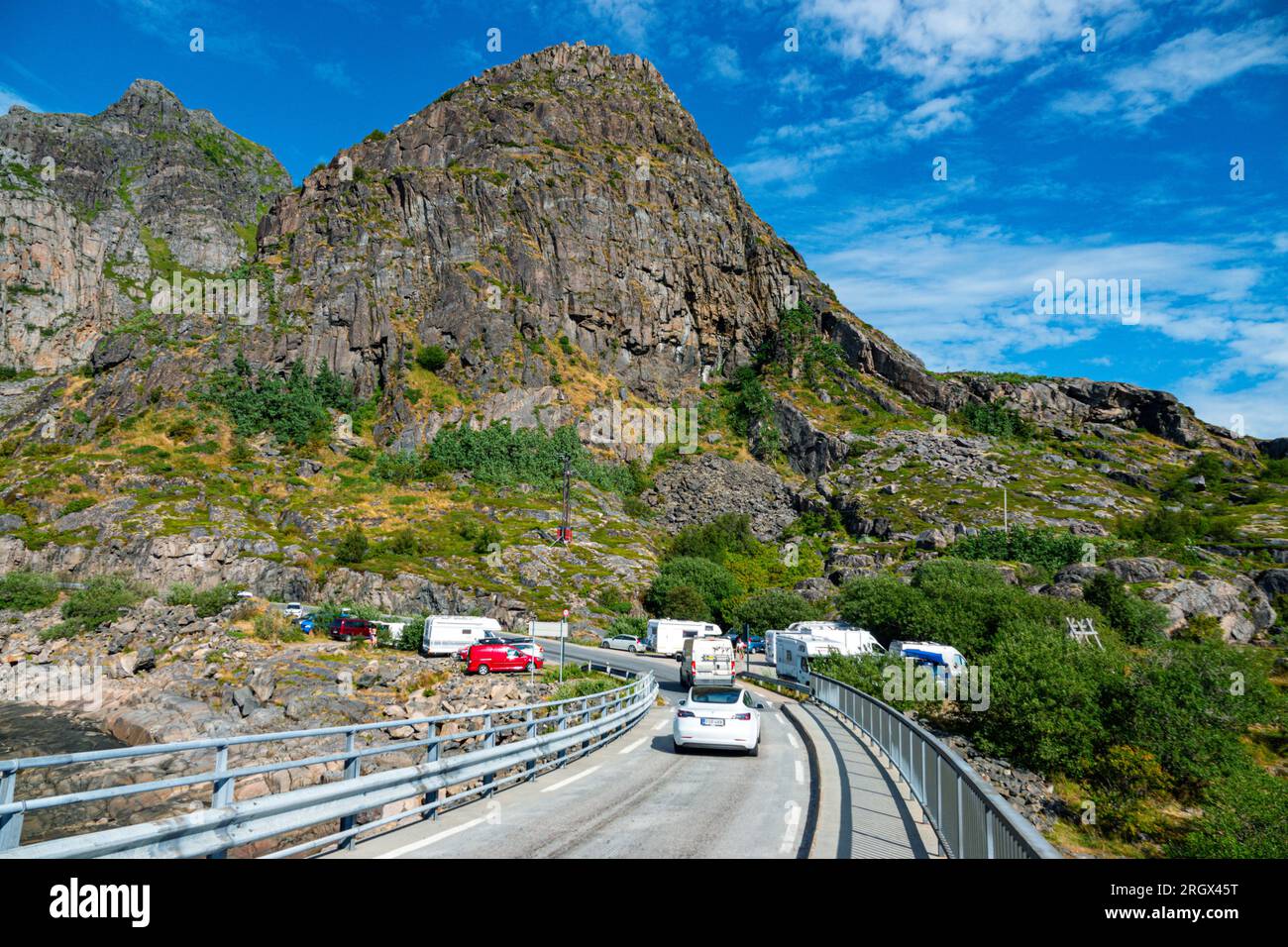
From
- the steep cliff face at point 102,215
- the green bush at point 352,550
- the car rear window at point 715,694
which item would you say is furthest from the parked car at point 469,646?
the steep cliff face at point 102,215

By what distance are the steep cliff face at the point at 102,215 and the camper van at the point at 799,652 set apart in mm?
156048

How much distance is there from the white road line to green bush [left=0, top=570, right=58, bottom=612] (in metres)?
59.3

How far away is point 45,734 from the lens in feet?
101

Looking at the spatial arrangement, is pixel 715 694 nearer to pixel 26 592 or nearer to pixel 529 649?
pixel 529 649

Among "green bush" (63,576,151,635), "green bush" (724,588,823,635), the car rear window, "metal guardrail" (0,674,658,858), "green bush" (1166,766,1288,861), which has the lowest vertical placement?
"green bush" (1166,766,1288,861)

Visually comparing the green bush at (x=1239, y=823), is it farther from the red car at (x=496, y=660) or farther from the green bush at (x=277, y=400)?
the green bush at (x=277, y=400)

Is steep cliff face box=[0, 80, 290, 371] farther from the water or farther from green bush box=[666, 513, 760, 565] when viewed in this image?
the water

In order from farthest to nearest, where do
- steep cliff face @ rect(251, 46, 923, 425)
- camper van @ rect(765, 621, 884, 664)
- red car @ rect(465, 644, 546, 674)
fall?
steep cliff face @ rect(251, 46, 923, 425)
camper van @ rect(765, 621, 884, 664)
red car @ rect(465, 644, 546, 674)

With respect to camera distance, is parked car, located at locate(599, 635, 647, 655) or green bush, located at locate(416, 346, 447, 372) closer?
parked car, located at locate(599, 635, 647, 655)

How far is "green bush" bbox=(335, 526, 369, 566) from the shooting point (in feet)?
223

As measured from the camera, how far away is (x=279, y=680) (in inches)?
1366

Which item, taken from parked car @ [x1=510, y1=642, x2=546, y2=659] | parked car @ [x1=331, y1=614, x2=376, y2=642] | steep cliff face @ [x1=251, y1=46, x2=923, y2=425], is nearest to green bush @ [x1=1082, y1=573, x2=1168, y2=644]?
parked car @ [x1=510, y1=642, x2=546, y2=659]

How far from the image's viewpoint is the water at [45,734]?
28656mm

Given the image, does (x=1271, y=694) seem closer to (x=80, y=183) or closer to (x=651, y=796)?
(x=651, y=796)
